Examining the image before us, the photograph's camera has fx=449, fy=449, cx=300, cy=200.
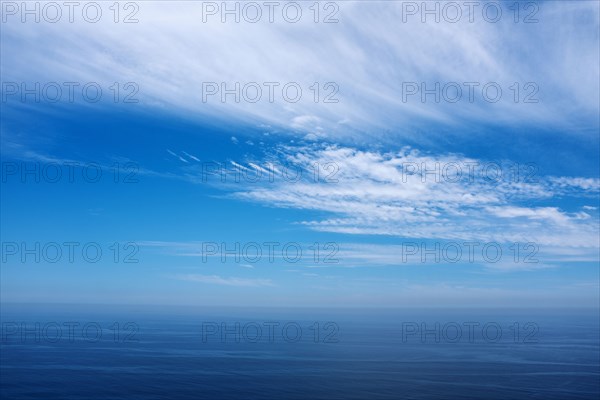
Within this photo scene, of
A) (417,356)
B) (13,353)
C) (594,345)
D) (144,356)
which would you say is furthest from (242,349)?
(594,345)

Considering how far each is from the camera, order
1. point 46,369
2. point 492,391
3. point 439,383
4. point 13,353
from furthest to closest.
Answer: point 13,353, point 46,369, point 439,383, point 492,391

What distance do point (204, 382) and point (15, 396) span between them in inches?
1337

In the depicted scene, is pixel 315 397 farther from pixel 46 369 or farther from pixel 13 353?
pixel 13 353

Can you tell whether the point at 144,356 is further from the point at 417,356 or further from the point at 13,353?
the point at 417,356

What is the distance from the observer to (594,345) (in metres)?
159

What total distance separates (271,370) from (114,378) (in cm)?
3530

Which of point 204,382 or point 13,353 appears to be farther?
point 13,353

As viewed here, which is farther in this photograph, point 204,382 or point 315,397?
point 204,382

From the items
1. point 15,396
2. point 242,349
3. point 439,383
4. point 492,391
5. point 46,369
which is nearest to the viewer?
point 15,396

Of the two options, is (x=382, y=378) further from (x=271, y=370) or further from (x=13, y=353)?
(x=13, y=353)

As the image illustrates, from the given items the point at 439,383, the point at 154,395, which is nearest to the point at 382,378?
the point at 439,383

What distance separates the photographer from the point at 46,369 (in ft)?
346

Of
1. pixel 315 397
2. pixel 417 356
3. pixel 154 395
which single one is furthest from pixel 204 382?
pixel 417 356

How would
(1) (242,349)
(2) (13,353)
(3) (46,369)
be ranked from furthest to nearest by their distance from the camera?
(1) (242,349)
(2) (13,353)
(3) (46,369)
